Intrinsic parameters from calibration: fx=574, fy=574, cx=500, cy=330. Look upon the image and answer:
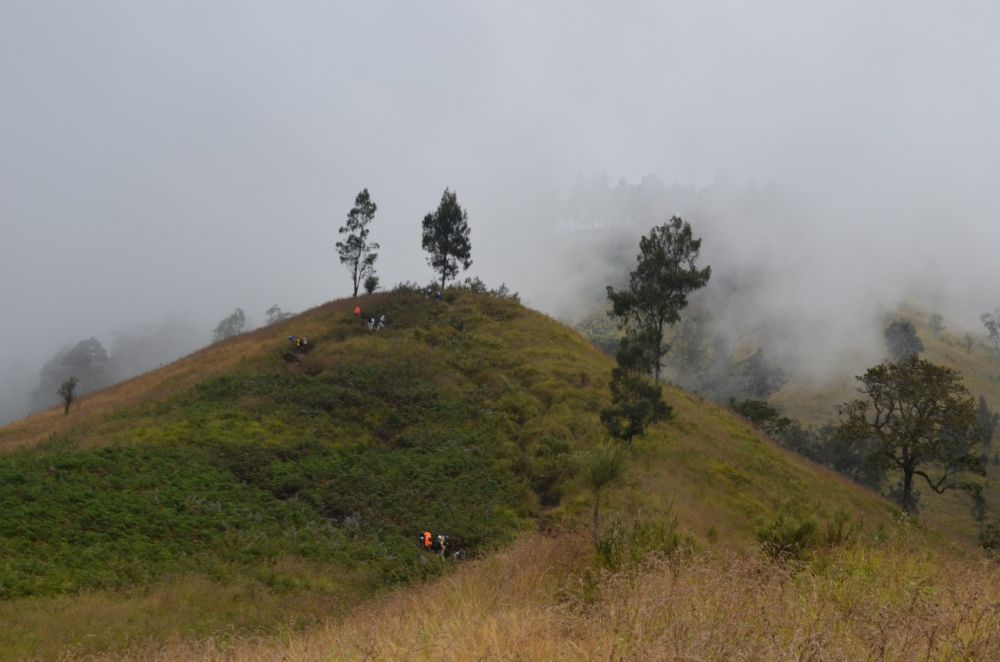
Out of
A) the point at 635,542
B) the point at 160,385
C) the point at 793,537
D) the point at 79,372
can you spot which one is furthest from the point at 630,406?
the point at 79,372

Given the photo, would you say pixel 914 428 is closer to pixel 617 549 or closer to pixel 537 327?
pixel 537 327

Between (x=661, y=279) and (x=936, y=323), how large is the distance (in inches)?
7474

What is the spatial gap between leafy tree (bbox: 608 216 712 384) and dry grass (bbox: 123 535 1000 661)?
84.6ft

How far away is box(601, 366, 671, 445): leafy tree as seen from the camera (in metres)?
25.3

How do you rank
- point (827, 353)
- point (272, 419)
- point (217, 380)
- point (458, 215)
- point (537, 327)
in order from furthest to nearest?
point (827, 353) < point (458, 215) < point (537, 327) < point (217, 380) < point (272, 419)

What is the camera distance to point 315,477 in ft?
72.3

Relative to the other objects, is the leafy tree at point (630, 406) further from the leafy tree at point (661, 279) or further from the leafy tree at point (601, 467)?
the leafy tree at point (601, 467)

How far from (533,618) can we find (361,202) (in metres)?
53.5

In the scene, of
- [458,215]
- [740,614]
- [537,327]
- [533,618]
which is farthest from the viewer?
[458,215]

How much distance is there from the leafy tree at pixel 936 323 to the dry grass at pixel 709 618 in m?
207

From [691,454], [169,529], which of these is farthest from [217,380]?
[691,454]

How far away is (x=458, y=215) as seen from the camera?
2047 inches

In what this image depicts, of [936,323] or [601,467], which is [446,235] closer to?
[601,467]

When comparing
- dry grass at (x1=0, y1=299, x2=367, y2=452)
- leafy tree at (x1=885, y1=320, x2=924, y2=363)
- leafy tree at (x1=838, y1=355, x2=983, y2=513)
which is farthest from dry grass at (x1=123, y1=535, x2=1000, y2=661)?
leafy tree at (x1=885, y1=320, x2=924, y2=363)
